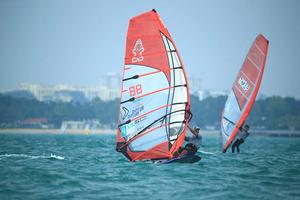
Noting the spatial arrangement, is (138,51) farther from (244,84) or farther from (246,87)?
(244,84)

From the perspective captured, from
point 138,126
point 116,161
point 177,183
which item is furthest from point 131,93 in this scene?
point 177,183

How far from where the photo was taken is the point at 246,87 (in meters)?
42.7

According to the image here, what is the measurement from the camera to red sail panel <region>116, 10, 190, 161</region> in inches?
1319

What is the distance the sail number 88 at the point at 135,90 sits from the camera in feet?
110

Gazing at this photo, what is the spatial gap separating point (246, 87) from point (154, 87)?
10.7 m

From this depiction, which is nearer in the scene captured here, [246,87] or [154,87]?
[154,87]

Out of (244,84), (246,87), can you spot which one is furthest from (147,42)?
(244,84)

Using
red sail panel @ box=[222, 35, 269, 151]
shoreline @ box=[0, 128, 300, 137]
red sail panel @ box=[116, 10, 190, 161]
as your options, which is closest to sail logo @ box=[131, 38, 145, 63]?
red sail panel @ box=[116, 10, 190, 161]

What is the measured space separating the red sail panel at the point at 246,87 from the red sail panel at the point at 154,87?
8.70 metres

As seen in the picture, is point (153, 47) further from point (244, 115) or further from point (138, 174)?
point (244, 115)

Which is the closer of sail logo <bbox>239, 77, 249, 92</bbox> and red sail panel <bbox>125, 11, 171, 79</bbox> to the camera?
red sail panel <bbox>125, 11, 171, 79</bbox>

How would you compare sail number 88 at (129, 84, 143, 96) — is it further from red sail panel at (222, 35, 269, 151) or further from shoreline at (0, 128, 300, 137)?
shoreline at (0, 128, 300, 137)

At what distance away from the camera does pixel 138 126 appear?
3388 cm

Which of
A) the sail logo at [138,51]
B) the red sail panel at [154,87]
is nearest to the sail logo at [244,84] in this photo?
the red sail panel at [154,87]
